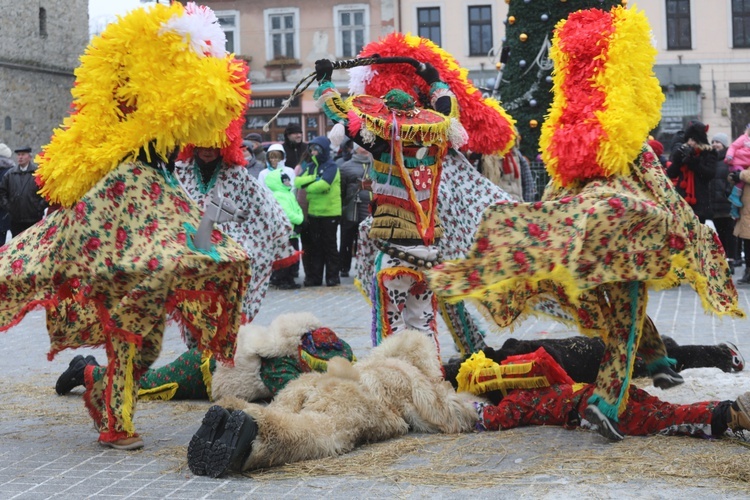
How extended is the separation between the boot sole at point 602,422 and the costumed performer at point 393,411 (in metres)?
0.14

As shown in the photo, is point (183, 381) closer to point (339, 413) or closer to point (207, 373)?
point (207, 373)

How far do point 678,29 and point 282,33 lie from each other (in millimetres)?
12831

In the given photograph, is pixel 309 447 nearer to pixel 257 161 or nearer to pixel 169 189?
pixel 169 189

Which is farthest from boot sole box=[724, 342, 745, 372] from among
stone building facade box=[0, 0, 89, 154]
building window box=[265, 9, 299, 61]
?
stone building facade box=[0, 0, 89, 154]

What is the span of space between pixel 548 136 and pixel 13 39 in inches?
1490

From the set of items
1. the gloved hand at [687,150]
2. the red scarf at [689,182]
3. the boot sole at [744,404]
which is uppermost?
the gloved hand at [687,150]

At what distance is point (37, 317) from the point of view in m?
10.6

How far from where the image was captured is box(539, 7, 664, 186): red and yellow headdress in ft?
15.8

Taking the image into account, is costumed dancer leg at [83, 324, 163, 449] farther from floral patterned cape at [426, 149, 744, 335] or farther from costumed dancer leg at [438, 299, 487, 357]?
costumed dancer leg at [438, 299, 487, 357]

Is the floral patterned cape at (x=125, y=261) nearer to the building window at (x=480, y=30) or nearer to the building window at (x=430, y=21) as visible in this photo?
the building window at (x=480, y=30)

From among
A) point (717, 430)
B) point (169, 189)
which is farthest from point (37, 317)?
point (717, 430)

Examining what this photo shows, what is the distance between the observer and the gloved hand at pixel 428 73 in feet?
22.5

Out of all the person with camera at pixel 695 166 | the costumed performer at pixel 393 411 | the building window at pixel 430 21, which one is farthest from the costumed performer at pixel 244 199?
the building window at pixel 430 21

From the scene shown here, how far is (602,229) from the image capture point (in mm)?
→ 4316
